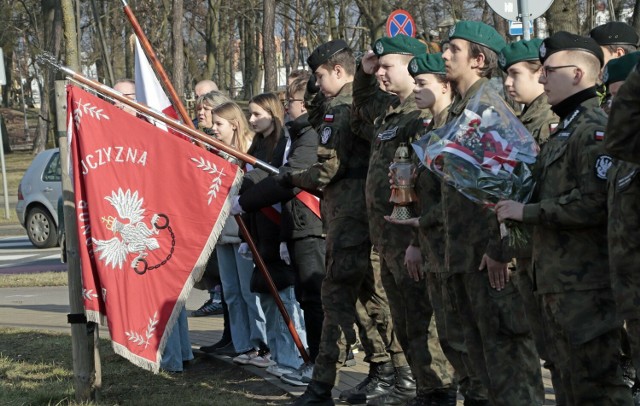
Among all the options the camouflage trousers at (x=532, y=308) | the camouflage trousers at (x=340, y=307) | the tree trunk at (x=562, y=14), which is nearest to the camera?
the camouflage trousers at (x=532, y=308)

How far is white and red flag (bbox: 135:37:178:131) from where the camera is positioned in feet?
25.3

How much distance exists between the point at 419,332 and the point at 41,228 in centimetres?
1573

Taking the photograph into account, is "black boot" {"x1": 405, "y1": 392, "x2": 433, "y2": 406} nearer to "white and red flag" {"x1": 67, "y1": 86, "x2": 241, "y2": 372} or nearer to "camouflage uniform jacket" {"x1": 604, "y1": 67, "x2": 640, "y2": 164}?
"white and red flag" {"x1": 67, "y1": 86, "x2": 241, "y2": 372}

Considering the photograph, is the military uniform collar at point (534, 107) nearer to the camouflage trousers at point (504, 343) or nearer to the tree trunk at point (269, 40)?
the camouflage trousers at point (504, 343)

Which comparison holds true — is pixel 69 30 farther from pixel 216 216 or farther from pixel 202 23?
pixel 202 23

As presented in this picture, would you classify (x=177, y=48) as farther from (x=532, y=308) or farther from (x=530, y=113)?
(x=532, y=308)

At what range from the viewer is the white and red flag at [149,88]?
7711 millimetres

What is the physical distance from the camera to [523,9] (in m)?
10.4

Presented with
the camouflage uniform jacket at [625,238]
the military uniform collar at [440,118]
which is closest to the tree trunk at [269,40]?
the military uniform collar at [440,118]

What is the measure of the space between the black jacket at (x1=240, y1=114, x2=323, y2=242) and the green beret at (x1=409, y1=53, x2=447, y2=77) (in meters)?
1.61

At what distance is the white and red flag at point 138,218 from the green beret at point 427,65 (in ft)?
5.74

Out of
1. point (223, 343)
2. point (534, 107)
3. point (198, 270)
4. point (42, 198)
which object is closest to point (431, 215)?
point (534, 107)

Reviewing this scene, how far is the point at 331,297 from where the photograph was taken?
6449mm

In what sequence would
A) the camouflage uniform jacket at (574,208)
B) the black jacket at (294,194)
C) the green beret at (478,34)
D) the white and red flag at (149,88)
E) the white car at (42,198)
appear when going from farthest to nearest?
the white car at (42,198), the white and red flag at (149,88), the black jacket at (294,194), the green beret at (478,34), the camouflage uniform jacket at (574,208)
